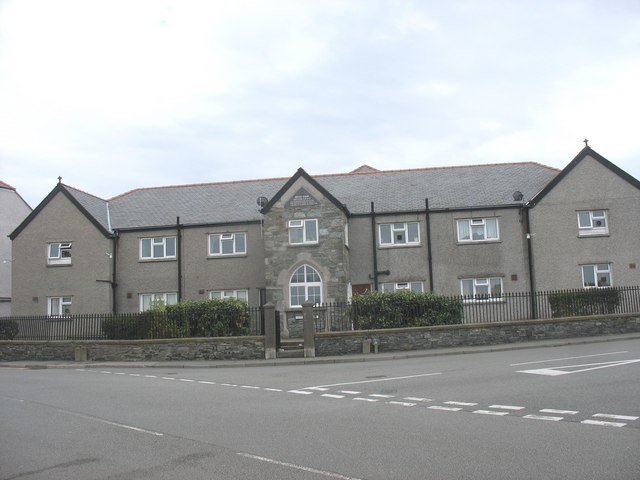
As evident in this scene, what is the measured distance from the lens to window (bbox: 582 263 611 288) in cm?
2747

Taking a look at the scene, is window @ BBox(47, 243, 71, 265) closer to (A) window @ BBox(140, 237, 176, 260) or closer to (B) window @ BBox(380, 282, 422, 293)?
(A) window @ BBox(140, 237, 176, 260)

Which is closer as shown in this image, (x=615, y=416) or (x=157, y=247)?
(x=615, y=416)

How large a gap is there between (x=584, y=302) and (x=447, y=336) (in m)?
6.26

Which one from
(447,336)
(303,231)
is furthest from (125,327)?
(447,336)

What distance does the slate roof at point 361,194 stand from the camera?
2962cm

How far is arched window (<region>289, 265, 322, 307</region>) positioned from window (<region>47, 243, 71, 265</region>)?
1179 centimetres

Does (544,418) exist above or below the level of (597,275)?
below

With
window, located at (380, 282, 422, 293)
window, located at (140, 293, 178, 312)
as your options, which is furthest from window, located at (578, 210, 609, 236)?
window, located at (140, 293, 178, 312)

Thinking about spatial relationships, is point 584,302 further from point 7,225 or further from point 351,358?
point 7,225

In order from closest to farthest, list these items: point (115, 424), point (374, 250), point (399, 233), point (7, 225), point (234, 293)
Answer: point (115, 424)
point (374, 250)
point (399, 233)
point (234, 293)
point (7, 225)

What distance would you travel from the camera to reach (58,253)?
30.9 meters

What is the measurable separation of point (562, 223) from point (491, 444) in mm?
22670

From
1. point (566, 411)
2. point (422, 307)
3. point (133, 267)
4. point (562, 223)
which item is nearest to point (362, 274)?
point (422, 307)

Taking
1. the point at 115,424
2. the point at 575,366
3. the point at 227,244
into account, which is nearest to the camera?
the point at 115,424
